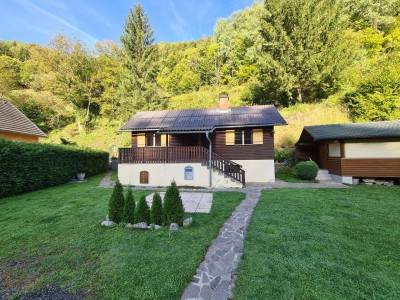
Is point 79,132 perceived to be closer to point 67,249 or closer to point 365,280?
point 67,249

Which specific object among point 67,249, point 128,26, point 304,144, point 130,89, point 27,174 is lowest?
point 67,249

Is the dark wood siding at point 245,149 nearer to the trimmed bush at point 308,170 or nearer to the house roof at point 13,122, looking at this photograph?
the trimmed bush at point 308,170

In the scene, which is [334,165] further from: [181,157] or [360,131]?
[181,157]

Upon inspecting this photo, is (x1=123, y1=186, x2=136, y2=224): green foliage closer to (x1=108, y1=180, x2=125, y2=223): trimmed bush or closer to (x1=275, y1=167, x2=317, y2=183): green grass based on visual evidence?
(x1=108, y1=180, x2=125, y2=223): trimmed bush

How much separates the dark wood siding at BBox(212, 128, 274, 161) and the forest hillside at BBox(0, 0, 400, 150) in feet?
22.7

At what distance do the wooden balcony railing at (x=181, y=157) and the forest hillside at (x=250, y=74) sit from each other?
9859 millimetres

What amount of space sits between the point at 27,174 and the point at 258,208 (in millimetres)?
11234

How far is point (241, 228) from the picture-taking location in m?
5.36

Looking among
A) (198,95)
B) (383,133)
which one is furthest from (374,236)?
(198,95)

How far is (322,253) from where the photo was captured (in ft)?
12.9

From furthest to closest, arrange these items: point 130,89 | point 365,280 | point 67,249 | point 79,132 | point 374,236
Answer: point 79,132
point 130,89
point 374,236
point 67,249
point 365,280

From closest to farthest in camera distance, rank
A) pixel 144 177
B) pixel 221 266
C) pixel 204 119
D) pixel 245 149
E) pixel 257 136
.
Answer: pixel 221 266
pixel 144 177
pixel 257 136
pixel 245 149
pixel 204 119

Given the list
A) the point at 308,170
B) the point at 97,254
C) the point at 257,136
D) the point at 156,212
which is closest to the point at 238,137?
the point at 257,136

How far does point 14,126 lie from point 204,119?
13.5 metres
